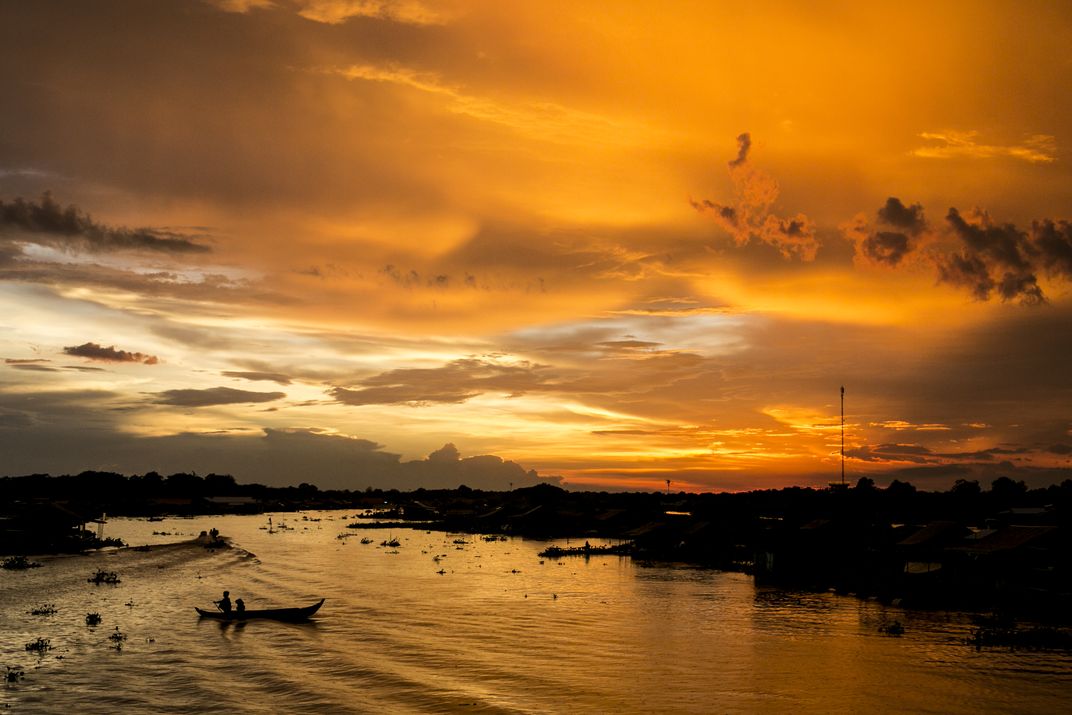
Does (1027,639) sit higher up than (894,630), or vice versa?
(1027,639)

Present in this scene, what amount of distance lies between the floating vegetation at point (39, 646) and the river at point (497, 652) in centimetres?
40

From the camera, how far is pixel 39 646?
41.3 meters

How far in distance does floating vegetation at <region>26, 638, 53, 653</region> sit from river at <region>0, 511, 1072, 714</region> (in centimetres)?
40

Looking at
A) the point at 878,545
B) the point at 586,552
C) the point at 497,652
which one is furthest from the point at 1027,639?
the point at 586,552

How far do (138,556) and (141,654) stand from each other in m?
55.6

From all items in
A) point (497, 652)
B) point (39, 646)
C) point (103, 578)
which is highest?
point (497, 652)

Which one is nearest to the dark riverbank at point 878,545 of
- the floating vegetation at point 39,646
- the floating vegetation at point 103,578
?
the floating vegetation at point 103,578

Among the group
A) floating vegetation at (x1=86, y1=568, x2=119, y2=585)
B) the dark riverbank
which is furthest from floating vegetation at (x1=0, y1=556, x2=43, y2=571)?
the dark riverbank

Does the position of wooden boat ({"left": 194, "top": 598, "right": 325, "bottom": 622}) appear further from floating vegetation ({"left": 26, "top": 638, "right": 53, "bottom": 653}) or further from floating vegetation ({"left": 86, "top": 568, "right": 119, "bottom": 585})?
floating vegetation ({"left": 86, "top": 568, "right": 119, "bottom": 585})

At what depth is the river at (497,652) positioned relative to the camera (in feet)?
109

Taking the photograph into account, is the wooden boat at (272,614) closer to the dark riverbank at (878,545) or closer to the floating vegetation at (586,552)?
the dark riverbank at (878,545)

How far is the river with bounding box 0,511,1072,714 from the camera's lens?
33219 millimetres

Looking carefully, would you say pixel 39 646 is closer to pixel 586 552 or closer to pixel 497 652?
pixel 497 652

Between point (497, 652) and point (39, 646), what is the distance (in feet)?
78.9
